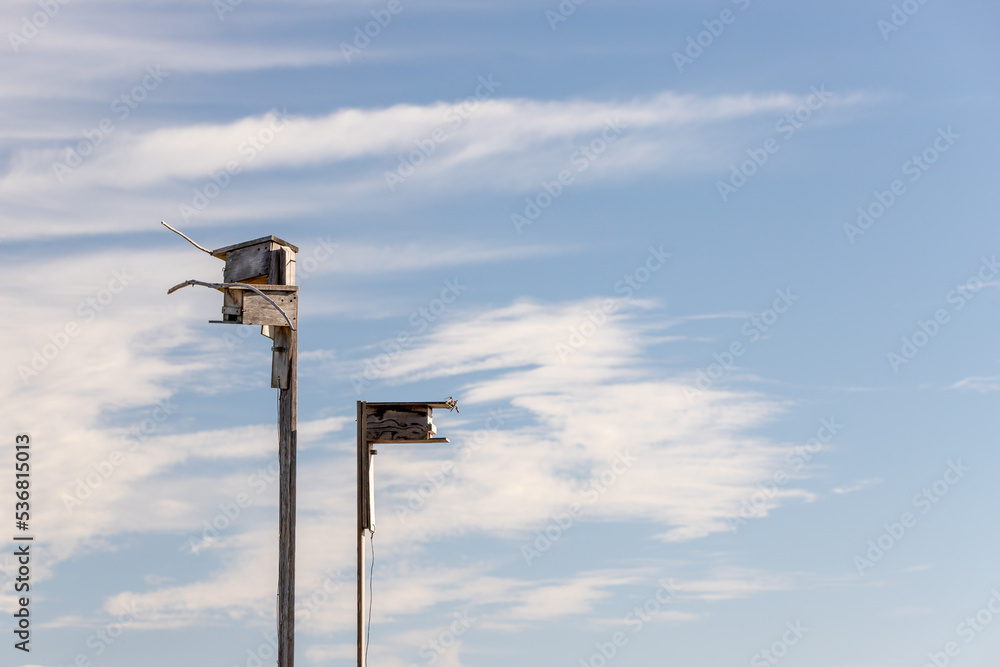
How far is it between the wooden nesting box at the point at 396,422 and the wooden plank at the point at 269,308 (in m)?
1.27

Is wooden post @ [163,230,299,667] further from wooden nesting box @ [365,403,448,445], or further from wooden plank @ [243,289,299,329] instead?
wooden nesting box @ [365,403,448,445]

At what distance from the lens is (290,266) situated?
9.07 m

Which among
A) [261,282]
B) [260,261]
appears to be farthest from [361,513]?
[260,261]

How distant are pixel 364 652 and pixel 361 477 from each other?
1539mm

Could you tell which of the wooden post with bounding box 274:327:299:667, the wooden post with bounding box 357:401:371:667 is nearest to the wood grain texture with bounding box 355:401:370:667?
the wooden post with bounding box 357:401:371:667

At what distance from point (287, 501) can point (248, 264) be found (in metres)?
2.05

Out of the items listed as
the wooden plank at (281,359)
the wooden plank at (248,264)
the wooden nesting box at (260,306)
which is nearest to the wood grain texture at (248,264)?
the wooden plank at (248,264)

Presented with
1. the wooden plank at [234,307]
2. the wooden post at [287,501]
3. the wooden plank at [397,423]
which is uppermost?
the wooden plank at [234,307]

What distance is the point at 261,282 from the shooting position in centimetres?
906

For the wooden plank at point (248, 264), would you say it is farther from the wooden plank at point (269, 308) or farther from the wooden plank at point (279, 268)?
the wooden plank at point (269, 308)

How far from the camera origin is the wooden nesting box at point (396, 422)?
31.9 ft

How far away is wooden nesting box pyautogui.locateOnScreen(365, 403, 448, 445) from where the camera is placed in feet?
31.9

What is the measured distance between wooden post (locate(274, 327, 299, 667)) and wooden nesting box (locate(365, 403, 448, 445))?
1.08 metres

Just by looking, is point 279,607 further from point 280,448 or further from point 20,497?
point 20,497
